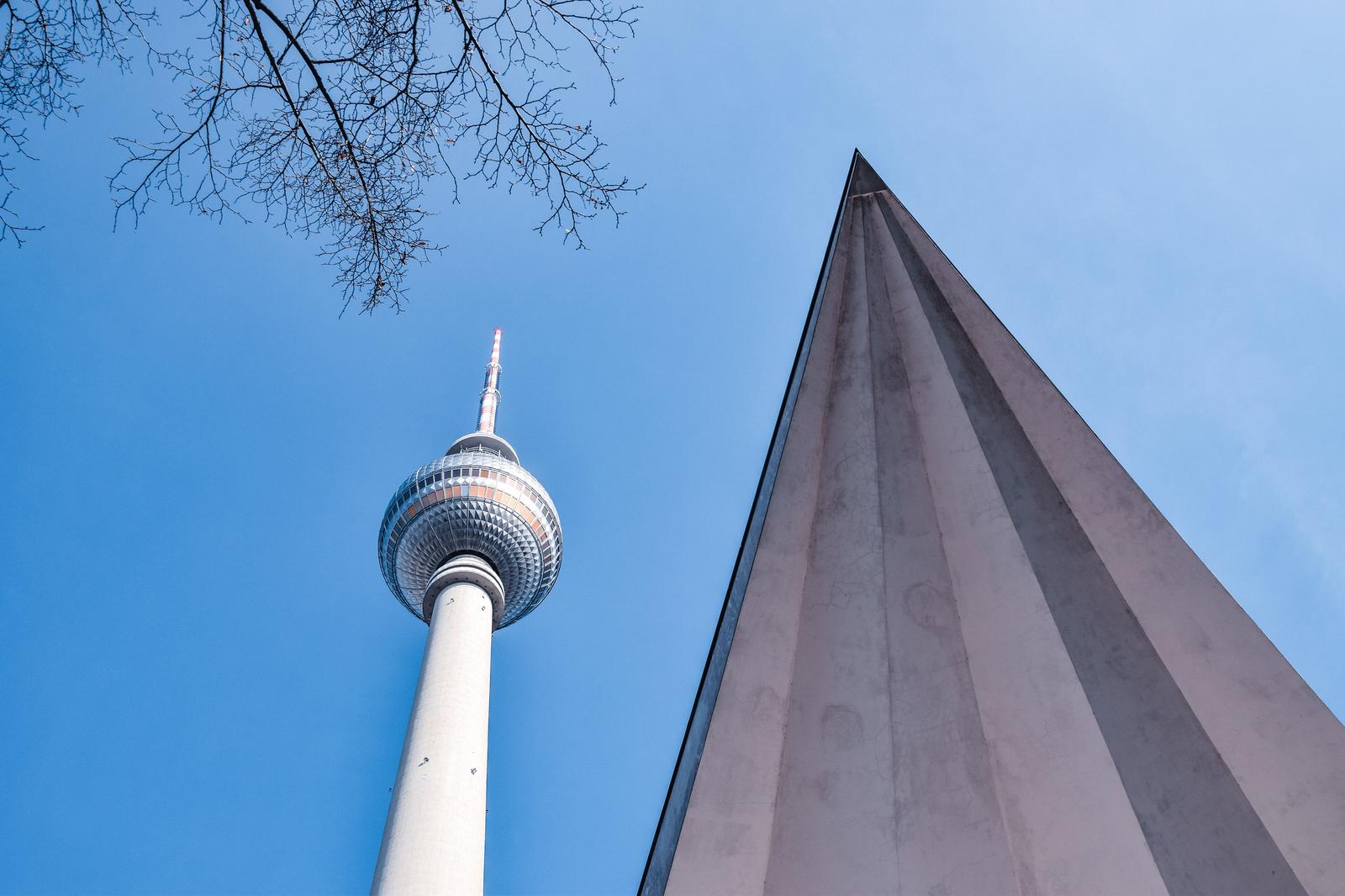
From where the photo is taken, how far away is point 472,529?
155 feet

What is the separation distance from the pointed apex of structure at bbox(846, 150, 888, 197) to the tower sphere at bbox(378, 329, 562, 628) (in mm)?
37786

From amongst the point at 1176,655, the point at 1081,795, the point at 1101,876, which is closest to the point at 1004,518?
the point at 1176,655

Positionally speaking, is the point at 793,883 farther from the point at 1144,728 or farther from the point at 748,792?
the point at 1144,728

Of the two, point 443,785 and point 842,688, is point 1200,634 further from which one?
point 443,785

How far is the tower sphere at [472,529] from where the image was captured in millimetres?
47000

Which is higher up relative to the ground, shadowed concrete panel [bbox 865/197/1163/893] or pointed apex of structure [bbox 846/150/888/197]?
pointed apex of structure [bbox 846/150/888/197]

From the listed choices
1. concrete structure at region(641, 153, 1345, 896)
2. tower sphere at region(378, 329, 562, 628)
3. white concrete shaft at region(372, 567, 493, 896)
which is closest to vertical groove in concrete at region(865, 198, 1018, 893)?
concrete structure at region(641, 153, 1345, 896)

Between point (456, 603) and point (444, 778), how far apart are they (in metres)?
11.1

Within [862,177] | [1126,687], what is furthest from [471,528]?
[1126,687]

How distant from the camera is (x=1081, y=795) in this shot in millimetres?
8023

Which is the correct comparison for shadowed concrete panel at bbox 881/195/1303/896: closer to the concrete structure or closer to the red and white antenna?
the concrete structure

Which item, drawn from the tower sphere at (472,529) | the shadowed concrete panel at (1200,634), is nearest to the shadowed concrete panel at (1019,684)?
the shadowed concrete panel at (1200,634)

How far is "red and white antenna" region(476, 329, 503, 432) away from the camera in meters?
57.3

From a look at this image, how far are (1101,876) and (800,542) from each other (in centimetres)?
344
